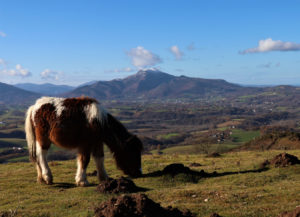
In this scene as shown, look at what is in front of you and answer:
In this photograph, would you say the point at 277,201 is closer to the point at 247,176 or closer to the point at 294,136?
the point at 247,176

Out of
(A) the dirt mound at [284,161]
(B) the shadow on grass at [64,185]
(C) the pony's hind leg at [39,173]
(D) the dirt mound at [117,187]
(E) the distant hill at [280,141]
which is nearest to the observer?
(D) the dirt mound at [117,187]

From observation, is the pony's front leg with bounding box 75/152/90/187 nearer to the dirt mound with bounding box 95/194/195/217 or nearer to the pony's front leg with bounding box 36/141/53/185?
the pony's front leg with bounding box 36/141/53/185

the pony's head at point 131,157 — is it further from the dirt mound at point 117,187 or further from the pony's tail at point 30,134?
the pony's tail at point 30,134

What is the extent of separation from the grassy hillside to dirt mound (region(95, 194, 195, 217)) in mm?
848

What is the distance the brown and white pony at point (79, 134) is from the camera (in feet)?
39.4

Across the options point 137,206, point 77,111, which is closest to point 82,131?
point 77,111

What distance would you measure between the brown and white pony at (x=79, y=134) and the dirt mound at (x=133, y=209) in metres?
4.73

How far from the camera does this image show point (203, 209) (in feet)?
27.9

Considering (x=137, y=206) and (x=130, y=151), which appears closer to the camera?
(x=137, y=206)

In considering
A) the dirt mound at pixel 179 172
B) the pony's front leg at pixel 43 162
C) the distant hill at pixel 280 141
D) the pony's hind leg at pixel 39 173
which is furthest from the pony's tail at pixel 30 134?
the distant hill at pixel 280 141

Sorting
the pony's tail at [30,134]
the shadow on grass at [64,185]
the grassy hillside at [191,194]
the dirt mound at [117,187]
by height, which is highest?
the pony's tail at [30,134]

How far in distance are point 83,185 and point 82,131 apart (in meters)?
2.22

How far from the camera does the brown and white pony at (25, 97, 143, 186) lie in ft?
39.4

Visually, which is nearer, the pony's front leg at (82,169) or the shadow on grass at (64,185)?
the pony's front leg at (82,169)
